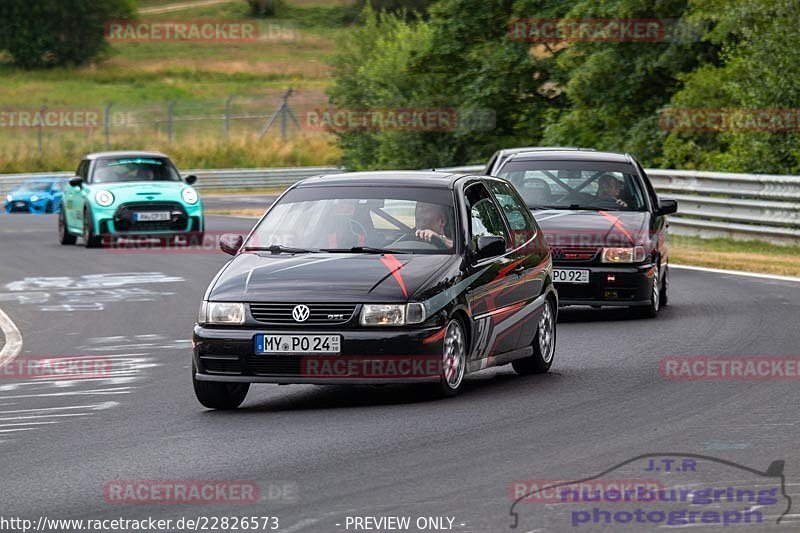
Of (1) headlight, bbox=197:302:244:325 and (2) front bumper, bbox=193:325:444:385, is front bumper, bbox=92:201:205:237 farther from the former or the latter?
(2) front bumper, bbox=193:325:444:385

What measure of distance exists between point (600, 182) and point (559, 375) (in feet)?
17.2

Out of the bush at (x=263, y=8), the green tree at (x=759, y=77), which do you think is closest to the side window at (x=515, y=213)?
the green tree at (x=759, y=77)

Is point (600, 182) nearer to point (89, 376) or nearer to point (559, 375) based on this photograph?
point (559, 375)

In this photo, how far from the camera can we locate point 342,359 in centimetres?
999

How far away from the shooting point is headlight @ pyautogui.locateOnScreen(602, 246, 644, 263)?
52.3 ft

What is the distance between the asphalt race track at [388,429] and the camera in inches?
293

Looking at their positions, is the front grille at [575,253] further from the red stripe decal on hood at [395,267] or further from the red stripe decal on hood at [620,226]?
the red stripe decal on hood at [395,267]

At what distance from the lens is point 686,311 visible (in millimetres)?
16875

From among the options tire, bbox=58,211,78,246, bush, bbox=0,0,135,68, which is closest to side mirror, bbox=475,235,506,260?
tire, bbox=58,211,78,246

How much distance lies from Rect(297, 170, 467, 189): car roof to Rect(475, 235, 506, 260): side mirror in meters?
0.56

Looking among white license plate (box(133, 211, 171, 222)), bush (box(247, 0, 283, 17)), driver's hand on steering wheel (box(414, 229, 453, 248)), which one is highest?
driver's hand on steering wheel (box(414, 229, 453, 248))

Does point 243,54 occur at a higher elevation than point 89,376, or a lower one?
lower

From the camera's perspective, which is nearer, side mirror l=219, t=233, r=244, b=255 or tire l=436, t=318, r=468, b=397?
tire l=436, t=318, r=468, b=397

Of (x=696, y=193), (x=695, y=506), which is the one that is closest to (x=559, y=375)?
(x=695, y=506)
